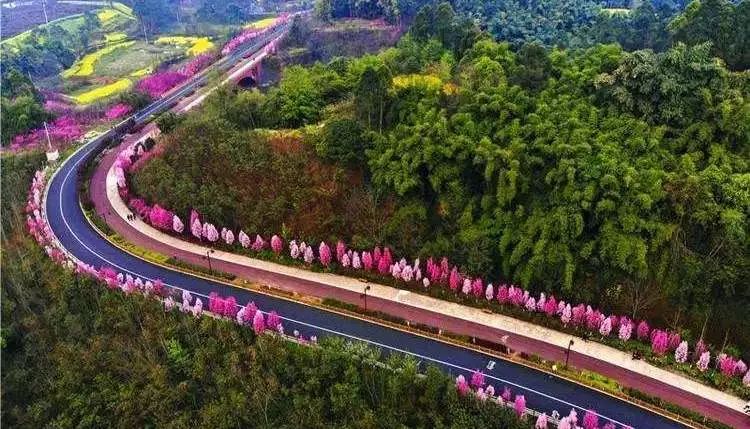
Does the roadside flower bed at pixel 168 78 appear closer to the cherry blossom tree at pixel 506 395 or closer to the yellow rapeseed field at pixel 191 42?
the yellow rapeseed field at pixel 191 42

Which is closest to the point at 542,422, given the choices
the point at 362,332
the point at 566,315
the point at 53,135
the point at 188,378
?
the point at 566,315

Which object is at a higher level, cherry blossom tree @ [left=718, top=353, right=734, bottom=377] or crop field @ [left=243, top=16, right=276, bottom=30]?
crop field @ [left=243, top=16, right=276, bottom=30]

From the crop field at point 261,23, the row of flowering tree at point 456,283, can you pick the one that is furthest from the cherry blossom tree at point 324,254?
the crop field at point 261,23

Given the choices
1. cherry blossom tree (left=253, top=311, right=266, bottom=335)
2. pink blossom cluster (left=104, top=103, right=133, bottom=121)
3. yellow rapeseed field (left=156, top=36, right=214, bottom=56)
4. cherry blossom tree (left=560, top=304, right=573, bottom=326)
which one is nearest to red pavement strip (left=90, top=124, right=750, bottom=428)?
cherry blossom tree (left=560, top=304, right=573, bottom=326)

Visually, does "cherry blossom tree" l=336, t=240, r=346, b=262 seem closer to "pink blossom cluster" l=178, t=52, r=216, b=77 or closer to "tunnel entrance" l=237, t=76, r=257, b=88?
"tunnel entrance" l=237, t=76, r=257, b=88

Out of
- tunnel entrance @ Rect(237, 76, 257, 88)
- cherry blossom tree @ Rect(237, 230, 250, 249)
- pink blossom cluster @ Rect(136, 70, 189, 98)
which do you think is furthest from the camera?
tunnel entrance @ Rect(237, 76, 257, 88)

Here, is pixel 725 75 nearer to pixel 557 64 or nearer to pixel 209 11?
pixel 557 64

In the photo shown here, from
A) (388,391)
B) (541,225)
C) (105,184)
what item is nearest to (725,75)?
(541,225)
